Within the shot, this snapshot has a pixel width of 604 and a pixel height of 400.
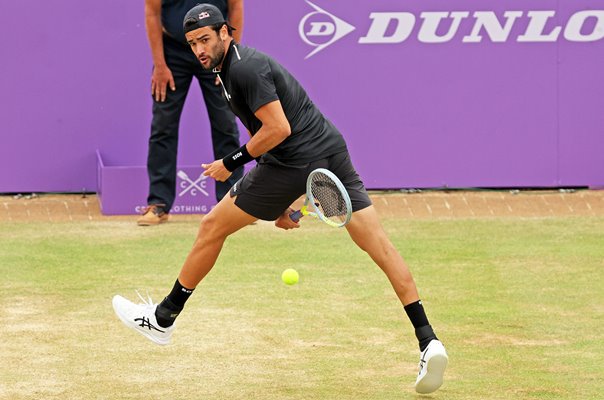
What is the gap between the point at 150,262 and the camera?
9.42 meters

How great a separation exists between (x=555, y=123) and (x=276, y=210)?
537cm

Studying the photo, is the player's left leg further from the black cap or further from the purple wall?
the purple wall

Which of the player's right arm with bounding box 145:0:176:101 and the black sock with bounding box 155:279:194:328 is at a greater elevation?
A: the black sock with bounding box 155:279:194:328

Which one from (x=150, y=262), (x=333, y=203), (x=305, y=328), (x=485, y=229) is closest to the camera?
(x=333, y=203)

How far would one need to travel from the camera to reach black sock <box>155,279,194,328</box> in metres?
6.94

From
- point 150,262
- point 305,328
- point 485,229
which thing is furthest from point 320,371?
point 485,229

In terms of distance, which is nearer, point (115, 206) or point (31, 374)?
point (31, 374)

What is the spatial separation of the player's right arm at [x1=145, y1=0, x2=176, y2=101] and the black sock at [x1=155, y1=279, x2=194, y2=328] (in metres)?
3.68

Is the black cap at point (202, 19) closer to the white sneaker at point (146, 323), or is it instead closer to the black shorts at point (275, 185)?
the black shorts at point (275, 185)

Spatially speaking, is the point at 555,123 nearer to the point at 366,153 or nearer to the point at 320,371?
the point at 366,153

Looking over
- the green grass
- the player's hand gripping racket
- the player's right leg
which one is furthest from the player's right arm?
the player's right leg

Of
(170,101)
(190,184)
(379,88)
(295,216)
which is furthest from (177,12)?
(295,216)

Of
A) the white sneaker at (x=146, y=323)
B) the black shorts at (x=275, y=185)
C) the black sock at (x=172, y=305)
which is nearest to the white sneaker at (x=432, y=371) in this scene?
the black shorts at (x=275, y=185)

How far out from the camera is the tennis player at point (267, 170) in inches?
258
